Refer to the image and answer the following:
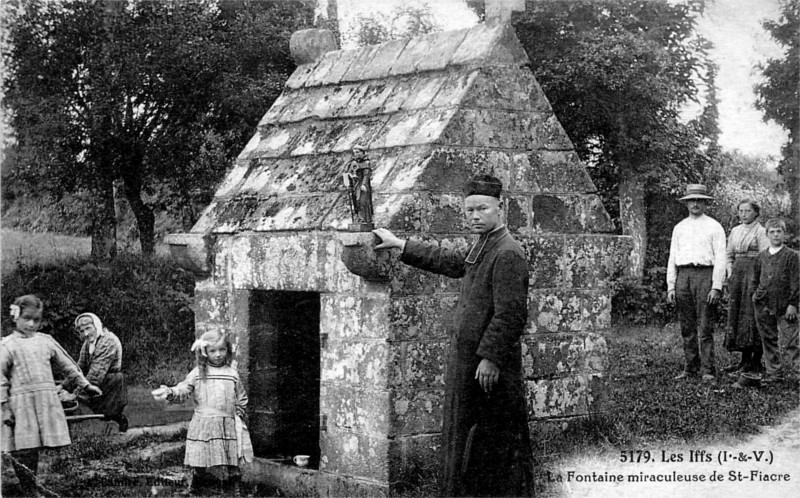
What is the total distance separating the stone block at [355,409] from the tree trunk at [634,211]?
1208 centimetres

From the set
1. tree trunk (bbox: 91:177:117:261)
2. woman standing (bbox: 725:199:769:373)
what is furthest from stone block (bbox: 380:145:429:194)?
tree trunk (bbox: 91:177:117:261)

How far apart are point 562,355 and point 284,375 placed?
74.5 inches

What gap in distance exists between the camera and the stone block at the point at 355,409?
5.93 metres

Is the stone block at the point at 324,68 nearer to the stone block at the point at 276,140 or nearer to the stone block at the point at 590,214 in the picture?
the stone block at the point at 276,140

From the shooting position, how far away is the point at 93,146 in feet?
41.7

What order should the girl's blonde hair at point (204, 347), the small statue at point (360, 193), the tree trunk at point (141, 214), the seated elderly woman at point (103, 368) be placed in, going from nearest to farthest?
the small statue at point (360, 193) < the girl's blonde hair at point (204, 347) < the seated elderly woman at point (103, 368) < the tree trunk at point (141, 214)

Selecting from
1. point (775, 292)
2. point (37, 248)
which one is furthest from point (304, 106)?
point (37, 248)

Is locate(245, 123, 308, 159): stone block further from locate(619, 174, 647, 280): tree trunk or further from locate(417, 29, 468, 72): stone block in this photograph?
locate(619, 174, 647, 280): tree trunk

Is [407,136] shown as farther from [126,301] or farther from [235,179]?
[126,301]

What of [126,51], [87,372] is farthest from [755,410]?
[126,51]

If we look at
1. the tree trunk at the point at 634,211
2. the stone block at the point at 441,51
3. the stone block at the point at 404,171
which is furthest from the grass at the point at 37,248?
the tree trunk at the point at 634,211

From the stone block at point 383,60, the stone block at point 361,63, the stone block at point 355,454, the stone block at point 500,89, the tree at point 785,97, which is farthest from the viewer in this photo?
the tree at point 785,97

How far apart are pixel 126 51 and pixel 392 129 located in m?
6.92

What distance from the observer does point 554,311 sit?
6.58m
